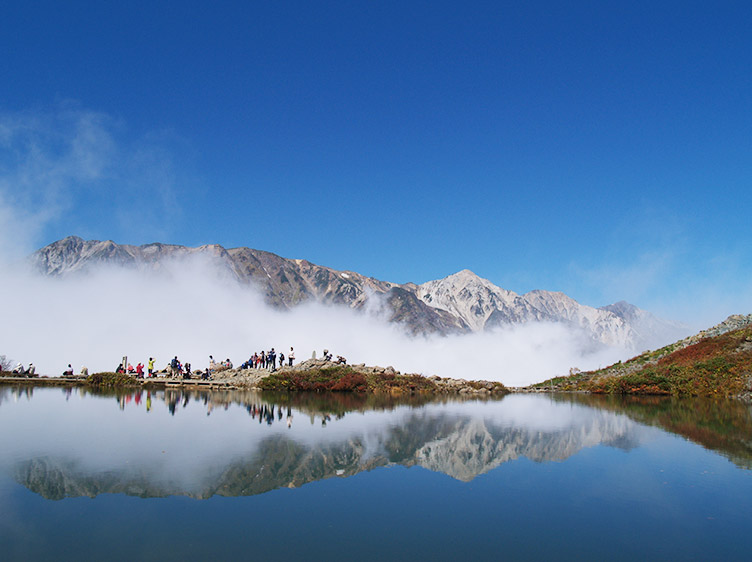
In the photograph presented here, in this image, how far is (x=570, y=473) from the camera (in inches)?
553

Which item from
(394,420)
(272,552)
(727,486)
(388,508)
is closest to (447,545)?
(388,508)

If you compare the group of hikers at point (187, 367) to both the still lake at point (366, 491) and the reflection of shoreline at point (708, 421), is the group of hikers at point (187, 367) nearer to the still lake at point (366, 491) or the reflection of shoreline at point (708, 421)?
the still lake at point (366, 491)

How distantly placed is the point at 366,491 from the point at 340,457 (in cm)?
349

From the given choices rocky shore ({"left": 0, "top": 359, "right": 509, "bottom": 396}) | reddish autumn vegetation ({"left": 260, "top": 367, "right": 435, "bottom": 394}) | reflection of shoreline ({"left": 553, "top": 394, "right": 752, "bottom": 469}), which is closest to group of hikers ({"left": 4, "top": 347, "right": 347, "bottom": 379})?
rocky shore ({"left": 0, "top": 359, "right": 509, "bottom": 396})

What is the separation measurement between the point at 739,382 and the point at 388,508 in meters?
40.6

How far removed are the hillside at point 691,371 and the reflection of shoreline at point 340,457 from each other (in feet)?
72.9

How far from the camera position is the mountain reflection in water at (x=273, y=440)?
12430 mm

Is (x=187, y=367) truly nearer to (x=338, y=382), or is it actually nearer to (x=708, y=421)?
(x=338, y=382)

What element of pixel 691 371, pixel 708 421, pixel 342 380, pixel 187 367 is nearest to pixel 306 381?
pixel 342 380

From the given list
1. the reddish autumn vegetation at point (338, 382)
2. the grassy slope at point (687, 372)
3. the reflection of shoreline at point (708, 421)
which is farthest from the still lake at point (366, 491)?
the reddish autumn vegetation at point (338, 382)

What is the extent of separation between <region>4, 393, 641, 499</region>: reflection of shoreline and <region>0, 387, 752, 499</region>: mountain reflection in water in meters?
0.04

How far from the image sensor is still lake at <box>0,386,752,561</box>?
855 cm

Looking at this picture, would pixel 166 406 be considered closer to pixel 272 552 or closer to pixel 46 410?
pixel 46 410

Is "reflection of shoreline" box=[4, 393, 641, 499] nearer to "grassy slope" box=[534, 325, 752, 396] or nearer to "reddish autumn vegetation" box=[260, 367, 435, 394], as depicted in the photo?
"reddish autumn vegetation" box=[260, 367, 435, 394]
